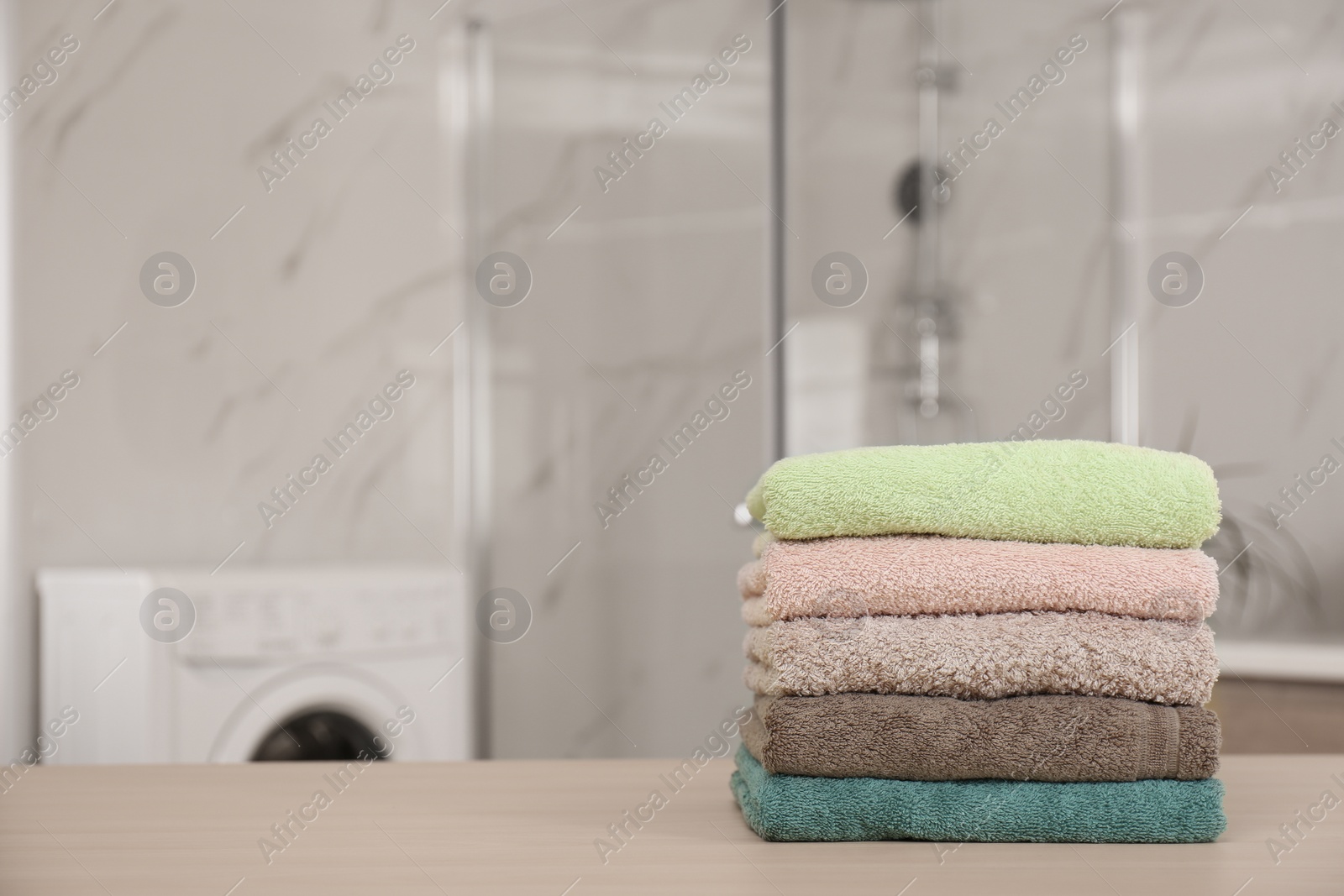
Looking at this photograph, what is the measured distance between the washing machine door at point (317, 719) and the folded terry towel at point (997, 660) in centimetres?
161

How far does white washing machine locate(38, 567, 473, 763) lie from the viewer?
6.38 feet

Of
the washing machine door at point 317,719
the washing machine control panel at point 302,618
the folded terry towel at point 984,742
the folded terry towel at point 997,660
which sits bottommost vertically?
the washing machine door at point 317,719

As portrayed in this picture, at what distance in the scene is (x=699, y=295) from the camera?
2238 millimetres

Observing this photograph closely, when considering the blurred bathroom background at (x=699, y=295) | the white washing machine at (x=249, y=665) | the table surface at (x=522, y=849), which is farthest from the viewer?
the blurred bathroom background at (x=699, y=295)

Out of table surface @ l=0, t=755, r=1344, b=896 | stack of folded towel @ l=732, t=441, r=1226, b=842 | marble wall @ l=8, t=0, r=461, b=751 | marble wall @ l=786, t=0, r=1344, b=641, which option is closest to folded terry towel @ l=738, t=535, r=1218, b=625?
stack of folded towel @ l=732, t=441, r=1226, b=842

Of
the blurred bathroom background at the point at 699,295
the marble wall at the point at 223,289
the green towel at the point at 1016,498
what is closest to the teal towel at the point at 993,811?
the green towel at the point at 1016,498

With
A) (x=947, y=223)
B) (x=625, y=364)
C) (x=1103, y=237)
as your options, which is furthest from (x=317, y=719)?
(x=1103, y=237)

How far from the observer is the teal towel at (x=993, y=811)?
1.84 ft

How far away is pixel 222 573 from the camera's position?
2.05 meters

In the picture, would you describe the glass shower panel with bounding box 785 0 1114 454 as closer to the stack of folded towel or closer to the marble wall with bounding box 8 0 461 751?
the marble wall with bounding box 8 0 461 751

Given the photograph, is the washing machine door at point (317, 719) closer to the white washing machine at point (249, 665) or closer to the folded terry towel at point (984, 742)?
the white washing machine at point (249, 665)

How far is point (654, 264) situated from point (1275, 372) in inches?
45.0

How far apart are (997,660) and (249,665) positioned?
1686 mm

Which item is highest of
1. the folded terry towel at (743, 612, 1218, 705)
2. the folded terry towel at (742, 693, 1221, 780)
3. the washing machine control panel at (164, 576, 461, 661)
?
the folded terry towel at (743, 612, 1218, 705)
